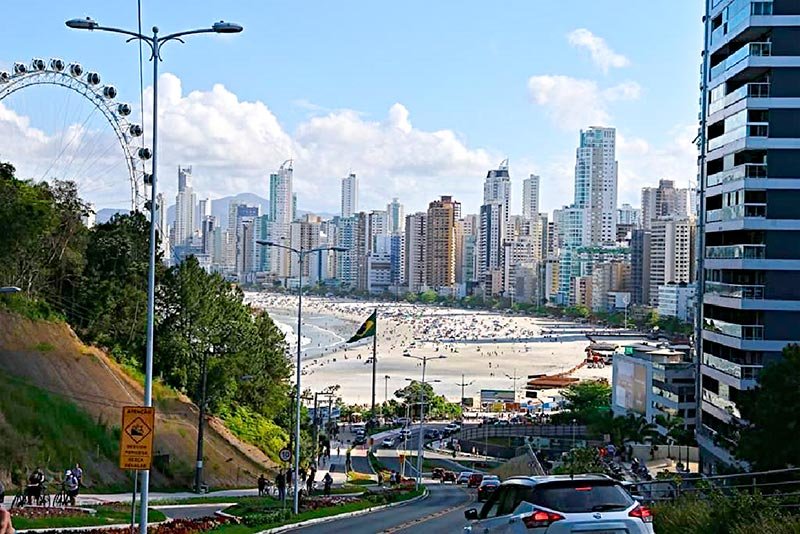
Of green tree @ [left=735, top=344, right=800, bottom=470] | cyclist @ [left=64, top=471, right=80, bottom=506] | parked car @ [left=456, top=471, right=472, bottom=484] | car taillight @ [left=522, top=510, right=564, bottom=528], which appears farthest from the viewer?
parked car @ [left=456, top=471, right=472, bottom=484]

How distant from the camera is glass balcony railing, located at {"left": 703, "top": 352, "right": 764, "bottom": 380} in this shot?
136 feet

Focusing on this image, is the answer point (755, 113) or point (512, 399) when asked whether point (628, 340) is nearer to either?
point (512, 399)

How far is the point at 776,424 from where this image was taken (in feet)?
97.7

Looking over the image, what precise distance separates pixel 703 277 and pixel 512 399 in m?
52.6

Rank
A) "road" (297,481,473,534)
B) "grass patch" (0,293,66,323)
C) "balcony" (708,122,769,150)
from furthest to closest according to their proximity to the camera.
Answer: "grass patch" (0,293,66,323) < "balcony" (708,122,769,150) < "road" (297,481,473,534)

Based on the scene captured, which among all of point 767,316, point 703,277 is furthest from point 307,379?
point 767,316

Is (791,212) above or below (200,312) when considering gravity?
above

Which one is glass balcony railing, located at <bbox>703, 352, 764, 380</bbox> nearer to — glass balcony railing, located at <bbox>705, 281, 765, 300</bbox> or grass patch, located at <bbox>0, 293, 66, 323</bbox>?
glass balcony railing, located at <bbox>705, 281, 765, 300</bbox>

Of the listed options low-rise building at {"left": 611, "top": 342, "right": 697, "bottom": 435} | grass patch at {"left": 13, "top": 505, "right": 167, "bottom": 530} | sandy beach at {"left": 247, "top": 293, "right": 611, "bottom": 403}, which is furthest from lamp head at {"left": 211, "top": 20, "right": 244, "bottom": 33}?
sandy beach at {"left": 247, "top": 293, "right": 611, "bottom": 403}

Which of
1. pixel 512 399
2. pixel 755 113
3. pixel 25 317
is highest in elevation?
pixel 755 113

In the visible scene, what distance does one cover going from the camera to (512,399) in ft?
328

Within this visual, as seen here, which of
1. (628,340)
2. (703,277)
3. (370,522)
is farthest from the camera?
(628,340)

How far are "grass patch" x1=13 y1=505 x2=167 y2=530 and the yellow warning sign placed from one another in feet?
15.6

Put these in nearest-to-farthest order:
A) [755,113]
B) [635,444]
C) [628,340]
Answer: [755,113] → [635,444] → [628,340]
